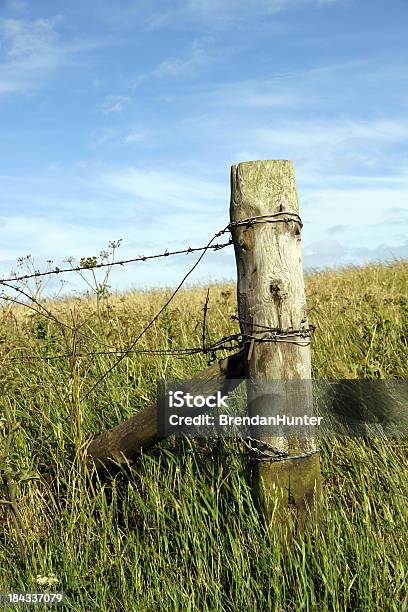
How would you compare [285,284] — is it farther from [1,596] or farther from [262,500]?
[1,596]

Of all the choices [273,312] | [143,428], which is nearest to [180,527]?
[143,428]

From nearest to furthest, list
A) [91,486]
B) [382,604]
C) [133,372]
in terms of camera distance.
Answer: [382,604] < [91,486] < [133,372]

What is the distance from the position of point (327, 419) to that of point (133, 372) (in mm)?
1525

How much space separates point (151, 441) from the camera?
128 inches

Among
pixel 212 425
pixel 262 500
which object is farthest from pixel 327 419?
pixel 262 500

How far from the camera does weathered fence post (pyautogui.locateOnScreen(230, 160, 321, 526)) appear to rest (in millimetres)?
2879

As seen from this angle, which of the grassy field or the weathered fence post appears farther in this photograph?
the weathered fence post

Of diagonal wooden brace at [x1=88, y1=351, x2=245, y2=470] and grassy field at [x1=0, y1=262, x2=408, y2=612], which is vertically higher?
diagonal wooden brace at [x1=88, y1=351, x2=245, y2=470]

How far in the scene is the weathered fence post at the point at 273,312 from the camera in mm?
2879

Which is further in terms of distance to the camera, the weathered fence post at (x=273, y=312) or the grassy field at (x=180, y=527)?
the weathered fence post at (x=273, y=312)

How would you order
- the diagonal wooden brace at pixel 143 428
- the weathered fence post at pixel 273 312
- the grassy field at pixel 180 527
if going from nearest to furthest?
1. the grassy field at pixel 180 527
2. the weathered fence post at pixel 273 312
3. the diagonal wooden brace at pixel 143 428

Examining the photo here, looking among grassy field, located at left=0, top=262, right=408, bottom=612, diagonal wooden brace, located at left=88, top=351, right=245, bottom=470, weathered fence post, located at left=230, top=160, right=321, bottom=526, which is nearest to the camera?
grassy field, located at left=0, top=262, right=408, bottom=612

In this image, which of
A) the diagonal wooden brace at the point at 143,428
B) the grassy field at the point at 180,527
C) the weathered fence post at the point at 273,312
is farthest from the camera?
the diagonal wooden brace at the point at 143,428

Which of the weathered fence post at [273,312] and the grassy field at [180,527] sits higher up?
the weathered fence post at [273,312]
